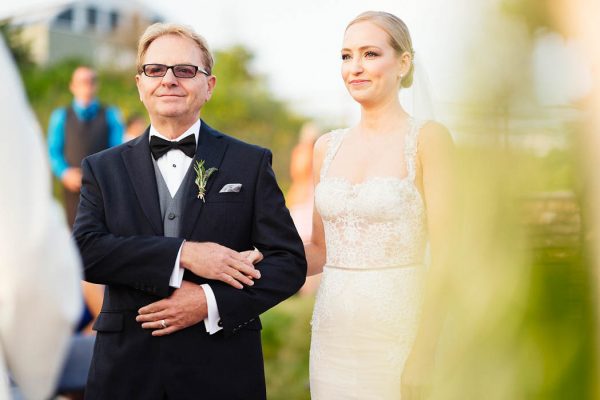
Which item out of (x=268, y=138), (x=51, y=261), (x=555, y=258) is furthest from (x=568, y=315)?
(x=268, y=138)

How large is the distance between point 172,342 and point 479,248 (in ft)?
3.73

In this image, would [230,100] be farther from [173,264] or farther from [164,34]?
[173,264]

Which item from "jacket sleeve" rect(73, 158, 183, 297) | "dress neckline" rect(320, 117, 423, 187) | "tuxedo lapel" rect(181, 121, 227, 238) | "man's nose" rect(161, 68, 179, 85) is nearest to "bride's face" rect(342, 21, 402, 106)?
"dress neckline" rect(320, 117, 423, 187)

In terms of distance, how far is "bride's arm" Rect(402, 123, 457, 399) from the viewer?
295 cm

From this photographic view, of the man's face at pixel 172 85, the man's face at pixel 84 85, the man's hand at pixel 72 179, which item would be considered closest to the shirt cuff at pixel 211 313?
the man's face at pixel 172 85

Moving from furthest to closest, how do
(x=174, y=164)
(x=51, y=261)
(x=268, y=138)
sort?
(x=268, y=138)
(x=174, y=164)
(x=51, y=261)

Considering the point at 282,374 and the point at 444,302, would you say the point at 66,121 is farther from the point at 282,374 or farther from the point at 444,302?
the point at 444,302

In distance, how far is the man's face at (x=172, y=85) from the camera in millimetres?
3074

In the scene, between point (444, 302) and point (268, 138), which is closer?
point (444, 302)

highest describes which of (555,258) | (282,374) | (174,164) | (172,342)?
(174,164)

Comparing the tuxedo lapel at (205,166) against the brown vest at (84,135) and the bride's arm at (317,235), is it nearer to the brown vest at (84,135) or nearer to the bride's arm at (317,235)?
the bride's arm at (317,235)

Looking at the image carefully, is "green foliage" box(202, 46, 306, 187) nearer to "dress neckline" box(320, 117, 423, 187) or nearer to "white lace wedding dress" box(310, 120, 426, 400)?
"dress neckline" box(320, 117, 423, 187)

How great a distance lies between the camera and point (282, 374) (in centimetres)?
601

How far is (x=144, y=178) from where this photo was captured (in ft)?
10.0
